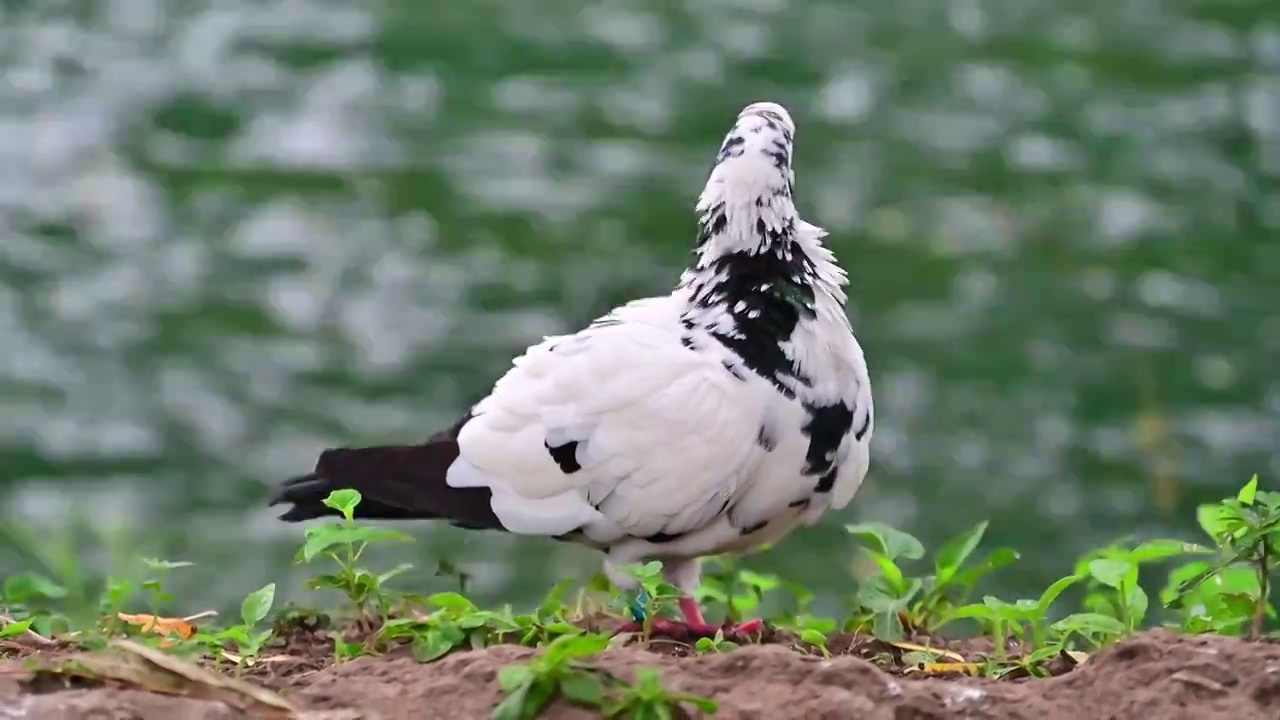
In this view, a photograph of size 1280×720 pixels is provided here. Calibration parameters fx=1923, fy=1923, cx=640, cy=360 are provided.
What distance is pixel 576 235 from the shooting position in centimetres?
963

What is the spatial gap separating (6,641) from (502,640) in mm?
1038

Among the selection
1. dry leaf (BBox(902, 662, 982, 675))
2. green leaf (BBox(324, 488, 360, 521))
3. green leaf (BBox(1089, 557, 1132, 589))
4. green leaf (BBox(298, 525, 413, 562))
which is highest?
green leaf (BBox(324, 488, 360, 521))

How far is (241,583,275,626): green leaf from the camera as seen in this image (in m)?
4.02

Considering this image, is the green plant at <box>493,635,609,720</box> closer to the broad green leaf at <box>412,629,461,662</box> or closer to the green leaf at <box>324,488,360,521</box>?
the broad green leaf at <box>412,629,461,662</box>

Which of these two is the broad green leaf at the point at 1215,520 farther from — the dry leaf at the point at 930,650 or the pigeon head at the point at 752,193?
the pigeon head at the point at 752,193

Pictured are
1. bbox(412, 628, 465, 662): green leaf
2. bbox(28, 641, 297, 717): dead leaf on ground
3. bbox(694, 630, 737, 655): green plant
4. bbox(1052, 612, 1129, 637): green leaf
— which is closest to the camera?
bbox(28, 641, 297, 717): dead leaf on ground

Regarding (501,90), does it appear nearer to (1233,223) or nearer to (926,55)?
(926,55)

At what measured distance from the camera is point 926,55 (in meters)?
11.1

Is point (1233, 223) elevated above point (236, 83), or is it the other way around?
point (236, 83)

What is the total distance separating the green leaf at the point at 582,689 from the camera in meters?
3.18

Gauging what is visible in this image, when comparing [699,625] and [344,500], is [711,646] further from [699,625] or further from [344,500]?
[344,500]

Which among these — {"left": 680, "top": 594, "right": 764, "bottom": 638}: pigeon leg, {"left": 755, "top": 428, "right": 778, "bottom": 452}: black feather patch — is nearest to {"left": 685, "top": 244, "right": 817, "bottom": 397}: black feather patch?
{"left": 755, "top": 428, "right": 778, "bottom": 452}: black feather patch

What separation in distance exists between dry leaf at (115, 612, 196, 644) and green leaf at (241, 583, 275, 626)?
0.16m

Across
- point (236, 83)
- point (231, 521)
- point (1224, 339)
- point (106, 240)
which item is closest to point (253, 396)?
point (231, 521)
